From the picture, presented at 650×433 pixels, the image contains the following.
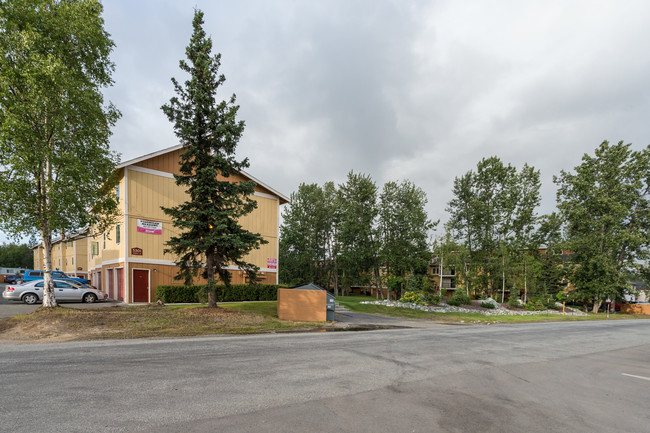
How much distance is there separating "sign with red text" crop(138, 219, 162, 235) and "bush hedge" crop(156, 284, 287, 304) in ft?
13.6

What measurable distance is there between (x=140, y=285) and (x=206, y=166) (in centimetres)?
1120

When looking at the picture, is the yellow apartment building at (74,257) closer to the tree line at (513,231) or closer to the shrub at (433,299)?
the tree line at (513,231)

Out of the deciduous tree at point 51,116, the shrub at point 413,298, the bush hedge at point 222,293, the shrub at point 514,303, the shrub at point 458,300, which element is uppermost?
the deciduous tree at point 51,116

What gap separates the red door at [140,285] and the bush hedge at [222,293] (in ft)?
5.25

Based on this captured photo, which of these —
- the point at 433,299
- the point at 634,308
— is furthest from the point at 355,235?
the point at 634,308

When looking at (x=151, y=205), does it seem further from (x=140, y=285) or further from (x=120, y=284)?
(x=120, y=284)

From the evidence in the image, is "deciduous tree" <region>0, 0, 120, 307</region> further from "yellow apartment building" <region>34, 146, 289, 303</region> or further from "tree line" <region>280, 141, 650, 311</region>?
"tree line" <region>280, 141, 650, 311</region>

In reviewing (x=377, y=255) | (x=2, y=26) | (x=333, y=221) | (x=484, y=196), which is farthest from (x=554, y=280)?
(x=2, y=26)

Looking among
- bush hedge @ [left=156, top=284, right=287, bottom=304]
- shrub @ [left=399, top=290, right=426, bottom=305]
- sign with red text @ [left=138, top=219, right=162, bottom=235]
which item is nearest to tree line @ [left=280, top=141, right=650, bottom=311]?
shrub @ [left=399, top=290, right=426, bottom=305]

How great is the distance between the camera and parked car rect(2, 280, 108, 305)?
62.4ft

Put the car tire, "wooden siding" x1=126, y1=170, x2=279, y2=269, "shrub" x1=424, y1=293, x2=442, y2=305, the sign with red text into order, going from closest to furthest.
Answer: the car tire → "wooden siding" x1=126, y1=170, x2=279, y2=269 → the sign with red text → "shrub" x1=424, y1=293, x2=442, y2=305

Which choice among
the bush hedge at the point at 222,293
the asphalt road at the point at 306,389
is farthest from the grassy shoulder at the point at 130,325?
the bush hedge at the point at 222,293

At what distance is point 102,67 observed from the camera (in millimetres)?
14523

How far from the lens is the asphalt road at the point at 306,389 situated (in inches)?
161
